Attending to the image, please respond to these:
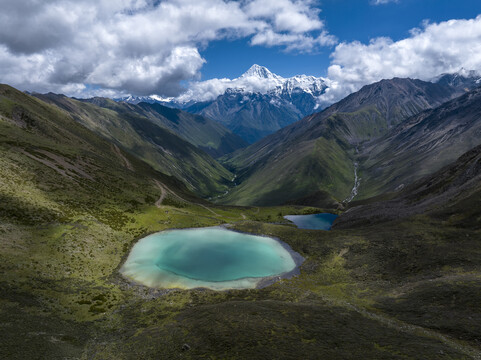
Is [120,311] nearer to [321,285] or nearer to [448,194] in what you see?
[321,285]

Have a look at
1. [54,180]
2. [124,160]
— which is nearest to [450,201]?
[54,180]

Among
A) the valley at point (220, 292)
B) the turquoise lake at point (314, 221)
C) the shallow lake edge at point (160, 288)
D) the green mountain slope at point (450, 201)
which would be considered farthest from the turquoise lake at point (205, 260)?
the turquoise lake at point (314, 221)

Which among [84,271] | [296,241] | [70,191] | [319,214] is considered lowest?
→ [84,271]

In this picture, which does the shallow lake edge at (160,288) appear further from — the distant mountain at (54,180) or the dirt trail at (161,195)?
the dirt trail at (161,195)

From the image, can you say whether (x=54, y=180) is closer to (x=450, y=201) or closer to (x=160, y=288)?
(x=160, y=288)

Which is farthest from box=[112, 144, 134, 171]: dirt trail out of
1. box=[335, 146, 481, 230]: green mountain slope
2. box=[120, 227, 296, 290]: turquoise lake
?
box=[335, 146, 481, 230]: green mountain slope

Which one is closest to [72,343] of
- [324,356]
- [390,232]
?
[324,356]

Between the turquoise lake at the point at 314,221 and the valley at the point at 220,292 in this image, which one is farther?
the turquoise lake at the point at 314,221
